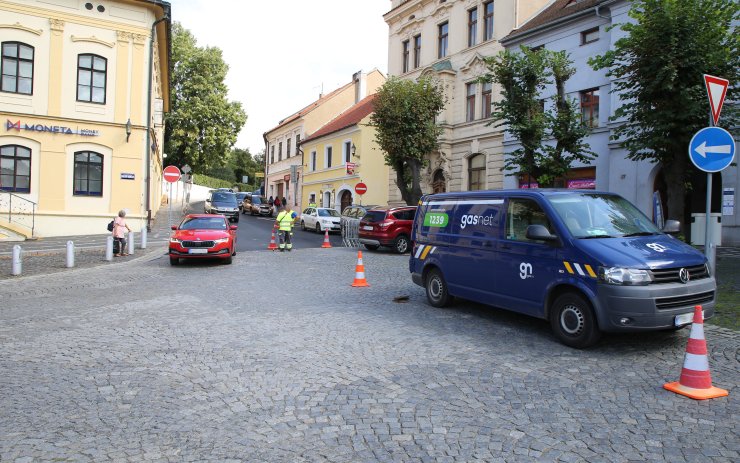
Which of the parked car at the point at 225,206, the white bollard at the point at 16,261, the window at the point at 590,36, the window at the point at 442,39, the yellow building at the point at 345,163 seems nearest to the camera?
the white bollard at the point at 16,261

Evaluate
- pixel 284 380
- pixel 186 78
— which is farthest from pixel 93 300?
pixel 186 78

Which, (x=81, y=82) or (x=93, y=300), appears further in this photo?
(x=81, y=82)

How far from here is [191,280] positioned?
39.3 feet

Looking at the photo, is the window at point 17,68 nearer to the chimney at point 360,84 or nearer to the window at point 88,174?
the window at point 88,174

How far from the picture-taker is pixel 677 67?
1102cm

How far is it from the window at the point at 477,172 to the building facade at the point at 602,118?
9.42 feet

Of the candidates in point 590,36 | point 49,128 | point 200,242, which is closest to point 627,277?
point 200,242

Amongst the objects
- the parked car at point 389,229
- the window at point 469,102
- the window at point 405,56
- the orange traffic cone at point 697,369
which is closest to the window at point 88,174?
the parked car at point 389,229

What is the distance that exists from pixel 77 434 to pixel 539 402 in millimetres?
3676

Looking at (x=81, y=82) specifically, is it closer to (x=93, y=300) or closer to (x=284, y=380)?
(x=93, y=300)

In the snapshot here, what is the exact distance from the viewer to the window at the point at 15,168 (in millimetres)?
21562

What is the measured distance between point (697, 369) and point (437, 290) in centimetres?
443

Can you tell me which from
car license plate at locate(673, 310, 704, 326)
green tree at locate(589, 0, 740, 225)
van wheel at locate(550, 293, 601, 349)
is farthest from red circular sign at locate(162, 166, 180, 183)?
car license plate at locate(673, 310, 704, 326)

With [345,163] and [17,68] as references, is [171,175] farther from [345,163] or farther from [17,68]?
[345,163]
